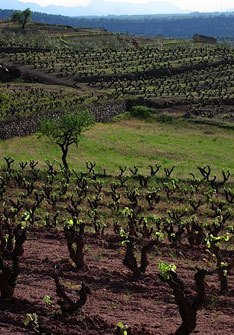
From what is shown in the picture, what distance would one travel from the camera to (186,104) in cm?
6200

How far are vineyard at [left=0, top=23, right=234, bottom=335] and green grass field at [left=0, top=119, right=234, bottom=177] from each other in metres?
0.44

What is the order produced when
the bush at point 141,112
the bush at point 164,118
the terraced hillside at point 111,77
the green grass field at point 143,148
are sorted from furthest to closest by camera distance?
the bush at point 141,112 → the terraced hillside at point 111,77 → the bush at point 164,118 → the green grass field at point 143,148

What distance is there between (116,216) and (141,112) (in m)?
32.2

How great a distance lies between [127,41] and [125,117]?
181ft

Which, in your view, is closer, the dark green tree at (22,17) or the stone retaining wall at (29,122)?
the stone retaining wall at (29,122)

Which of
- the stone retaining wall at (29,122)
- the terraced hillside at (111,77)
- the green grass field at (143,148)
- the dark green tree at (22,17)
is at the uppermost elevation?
the dark green tree at (22,17)

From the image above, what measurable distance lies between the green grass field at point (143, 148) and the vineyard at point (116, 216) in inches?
17.3

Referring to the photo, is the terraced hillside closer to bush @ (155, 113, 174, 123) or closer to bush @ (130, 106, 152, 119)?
bush @ (130, 106, 152, 119)

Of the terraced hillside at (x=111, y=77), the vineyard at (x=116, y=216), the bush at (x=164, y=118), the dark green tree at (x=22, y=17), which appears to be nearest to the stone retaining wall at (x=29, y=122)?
the vineyard at (x=116, y=216)

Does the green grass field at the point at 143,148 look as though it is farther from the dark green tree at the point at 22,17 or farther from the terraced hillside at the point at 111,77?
the dark green tree at the point at 22,17

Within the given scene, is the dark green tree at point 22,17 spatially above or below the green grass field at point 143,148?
above

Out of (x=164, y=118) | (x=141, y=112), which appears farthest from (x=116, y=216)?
(x=141, y=112)

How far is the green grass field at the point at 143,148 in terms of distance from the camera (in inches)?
1713

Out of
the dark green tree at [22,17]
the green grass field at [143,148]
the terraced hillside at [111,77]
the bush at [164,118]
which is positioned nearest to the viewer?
the green grass field at [143,148]
